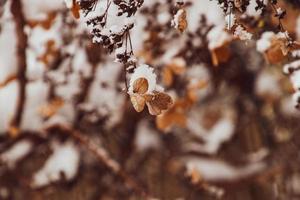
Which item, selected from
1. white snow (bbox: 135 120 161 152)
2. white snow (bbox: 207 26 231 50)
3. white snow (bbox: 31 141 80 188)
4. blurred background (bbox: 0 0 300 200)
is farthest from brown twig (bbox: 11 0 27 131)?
white snow (bbox: 135 120 161 152)

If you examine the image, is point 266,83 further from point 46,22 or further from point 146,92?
point 146,92

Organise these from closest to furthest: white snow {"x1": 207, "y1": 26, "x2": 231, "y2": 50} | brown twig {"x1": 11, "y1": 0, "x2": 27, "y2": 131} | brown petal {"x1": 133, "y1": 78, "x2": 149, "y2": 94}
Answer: brown petal {"x1": 133, "y1": 78, "x2": 149, "y2": 94}
white snow {"x1": 207, "y1": 26, "x2": 231, "y2": 50}
brown twig {"x1": 11, "y1": 0, "x2": 27, "y2": 131}

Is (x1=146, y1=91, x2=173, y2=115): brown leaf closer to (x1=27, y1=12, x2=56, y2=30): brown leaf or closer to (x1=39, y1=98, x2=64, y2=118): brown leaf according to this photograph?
(x1=27, y1=12, x2=56, y2=30): brown leaf

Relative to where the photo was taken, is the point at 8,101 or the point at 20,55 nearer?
the point at 20,55

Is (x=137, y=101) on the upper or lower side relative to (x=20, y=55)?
lower

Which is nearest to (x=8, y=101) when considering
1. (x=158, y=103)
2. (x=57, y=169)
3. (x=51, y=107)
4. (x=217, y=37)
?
(x=51, y=107)

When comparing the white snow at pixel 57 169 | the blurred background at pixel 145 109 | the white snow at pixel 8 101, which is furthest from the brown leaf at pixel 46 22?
the white snow at pixel 57 169

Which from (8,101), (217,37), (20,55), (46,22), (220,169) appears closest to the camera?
(217,37)
